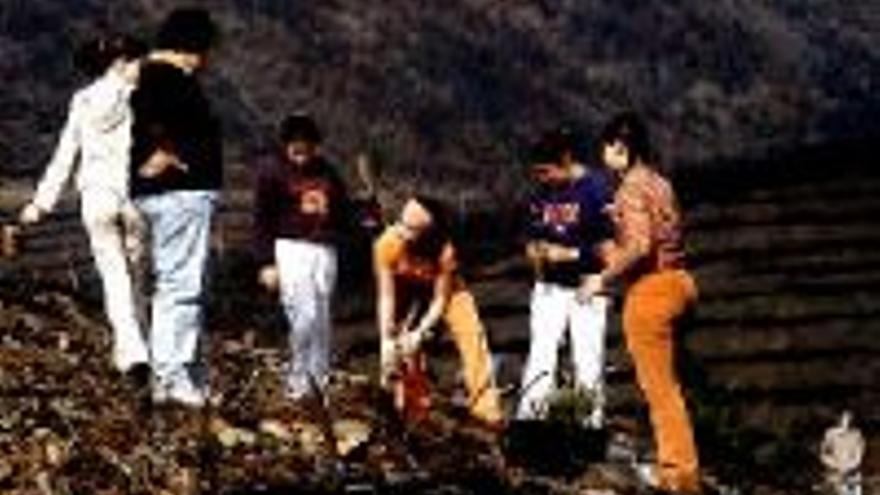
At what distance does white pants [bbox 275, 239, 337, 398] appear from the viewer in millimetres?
10391

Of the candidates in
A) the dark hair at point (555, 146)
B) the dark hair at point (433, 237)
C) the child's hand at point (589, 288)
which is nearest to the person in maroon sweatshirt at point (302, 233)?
the dark hair at point (433, 237)

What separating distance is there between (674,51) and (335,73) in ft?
20.4

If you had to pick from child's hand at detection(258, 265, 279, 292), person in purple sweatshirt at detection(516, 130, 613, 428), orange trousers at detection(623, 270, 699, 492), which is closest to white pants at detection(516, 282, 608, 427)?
person in purple sweatshirt at detection(516, 130, 613, 428)

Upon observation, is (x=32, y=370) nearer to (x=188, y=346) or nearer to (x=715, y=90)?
(x=188, y=346)

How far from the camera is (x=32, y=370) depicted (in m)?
10.1

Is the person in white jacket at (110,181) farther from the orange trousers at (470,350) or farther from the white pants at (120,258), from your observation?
the orange trousers at (470,350)

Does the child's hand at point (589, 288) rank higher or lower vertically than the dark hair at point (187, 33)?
lower

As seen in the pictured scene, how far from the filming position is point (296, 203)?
34.0ft

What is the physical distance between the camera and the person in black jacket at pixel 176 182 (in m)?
9.43

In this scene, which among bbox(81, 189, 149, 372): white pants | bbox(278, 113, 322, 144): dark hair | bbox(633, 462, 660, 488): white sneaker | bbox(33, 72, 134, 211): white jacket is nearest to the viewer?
bbox(81, 189, 149, 372): white pants

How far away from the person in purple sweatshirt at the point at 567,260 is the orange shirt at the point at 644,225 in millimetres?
673

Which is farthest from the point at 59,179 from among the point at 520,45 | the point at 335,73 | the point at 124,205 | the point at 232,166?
the point at 520,45

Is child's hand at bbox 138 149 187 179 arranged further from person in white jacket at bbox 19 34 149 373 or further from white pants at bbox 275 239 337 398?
white pants at bbox 275 239 337 398

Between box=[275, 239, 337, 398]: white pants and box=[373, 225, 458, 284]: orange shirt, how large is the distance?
→ 1.12ft
